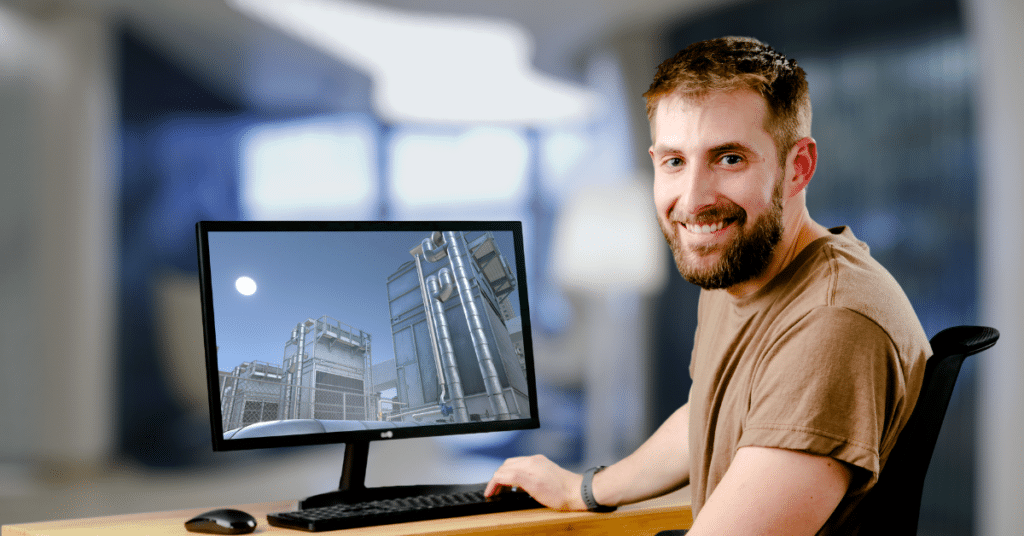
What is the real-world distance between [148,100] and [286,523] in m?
4.17

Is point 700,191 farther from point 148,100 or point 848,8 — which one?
point 148,100

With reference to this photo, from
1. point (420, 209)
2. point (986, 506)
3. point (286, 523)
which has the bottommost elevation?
point (986, 506)

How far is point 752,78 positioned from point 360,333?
0.71 m

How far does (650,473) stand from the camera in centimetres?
141

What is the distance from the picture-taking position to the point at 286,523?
Result: 49.8 inches

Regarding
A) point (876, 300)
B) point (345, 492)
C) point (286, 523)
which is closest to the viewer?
point (876, 300)

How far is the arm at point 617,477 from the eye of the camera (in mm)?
1388

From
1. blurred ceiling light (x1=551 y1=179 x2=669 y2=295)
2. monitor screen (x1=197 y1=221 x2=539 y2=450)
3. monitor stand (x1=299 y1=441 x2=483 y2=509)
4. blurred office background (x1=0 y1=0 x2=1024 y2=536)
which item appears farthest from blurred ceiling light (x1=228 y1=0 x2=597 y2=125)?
monitor stand (x1=299 y1=441 x2=483 y2=509)

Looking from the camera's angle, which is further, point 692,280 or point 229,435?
point 229,435

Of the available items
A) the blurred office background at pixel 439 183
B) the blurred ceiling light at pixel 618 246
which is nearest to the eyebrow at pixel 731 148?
the blurred office background at pixel 439 183

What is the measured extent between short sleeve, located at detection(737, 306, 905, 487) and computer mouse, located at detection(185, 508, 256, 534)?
0.67 metres

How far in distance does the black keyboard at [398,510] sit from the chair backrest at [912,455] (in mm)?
550

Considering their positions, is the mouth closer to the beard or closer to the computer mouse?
the beard

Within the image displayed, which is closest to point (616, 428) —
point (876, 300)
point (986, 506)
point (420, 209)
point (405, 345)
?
point (420, 209)
